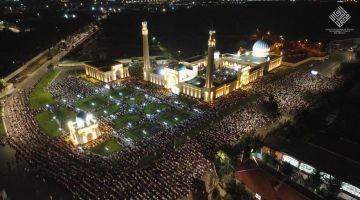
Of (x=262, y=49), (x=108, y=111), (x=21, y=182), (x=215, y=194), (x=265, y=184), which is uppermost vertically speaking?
(x=262, y=49)

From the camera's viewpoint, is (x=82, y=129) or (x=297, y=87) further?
(x=297, y=87)

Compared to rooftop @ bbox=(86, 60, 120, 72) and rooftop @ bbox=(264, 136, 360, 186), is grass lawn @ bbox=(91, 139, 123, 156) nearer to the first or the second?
rooftop @ bbox=(264, 136, 360, 186)

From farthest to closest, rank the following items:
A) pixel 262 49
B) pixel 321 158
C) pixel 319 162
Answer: pixel 262 49, pixel 321 158, pixel 319 162

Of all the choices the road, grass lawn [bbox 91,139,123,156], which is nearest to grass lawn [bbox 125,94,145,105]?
grass lawn [bbox 91,139,123,156]

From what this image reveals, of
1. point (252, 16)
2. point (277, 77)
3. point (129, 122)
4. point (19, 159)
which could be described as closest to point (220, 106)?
point (129, 122)

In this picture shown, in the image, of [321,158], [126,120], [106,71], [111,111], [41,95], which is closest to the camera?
[321,158]

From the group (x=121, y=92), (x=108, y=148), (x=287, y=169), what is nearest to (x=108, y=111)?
A: (x=121, y=92)

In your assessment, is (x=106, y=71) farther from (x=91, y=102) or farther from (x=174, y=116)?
(x=174, y=116)
